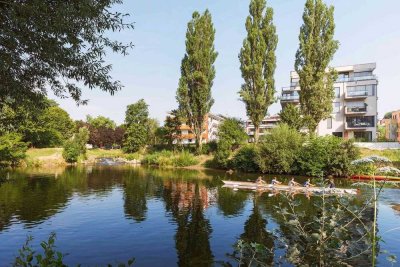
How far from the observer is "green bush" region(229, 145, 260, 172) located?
190 feet

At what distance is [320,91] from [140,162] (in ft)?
149

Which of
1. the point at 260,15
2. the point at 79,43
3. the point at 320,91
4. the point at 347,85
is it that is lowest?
the point at 79,43

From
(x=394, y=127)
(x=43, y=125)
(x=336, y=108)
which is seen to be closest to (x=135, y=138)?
(x=336, y=108)

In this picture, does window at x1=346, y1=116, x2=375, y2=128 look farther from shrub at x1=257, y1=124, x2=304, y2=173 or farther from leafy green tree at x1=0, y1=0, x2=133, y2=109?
leafy green tree at x1=0, y1=0, x2=133, y2=109

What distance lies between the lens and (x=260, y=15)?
58219 mm

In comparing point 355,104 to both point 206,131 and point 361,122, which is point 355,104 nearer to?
point 361,122

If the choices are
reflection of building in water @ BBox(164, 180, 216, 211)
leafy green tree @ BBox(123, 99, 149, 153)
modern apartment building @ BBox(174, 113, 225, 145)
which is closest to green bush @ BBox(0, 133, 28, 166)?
leafy green tree @ BBox(123, 99, 149, 153)

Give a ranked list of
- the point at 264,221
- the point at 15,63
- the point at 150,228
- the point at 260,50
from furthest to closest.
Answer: the point at 260,50
the point at 264,221
the point at 150,228
the point at 15,63

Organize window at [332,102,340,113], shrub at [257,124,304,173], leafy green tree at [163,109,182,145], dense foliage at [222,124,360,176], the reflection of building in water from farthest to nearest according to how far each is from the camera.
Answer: leafy green tree at [163,109,182,145], window at [332,102,340,113], shrub at [257,124,304,173], dense foliage at [222,124,360,176], the reflection of building in water

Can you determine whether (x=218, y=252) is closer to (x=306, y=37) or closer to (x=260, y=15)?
(x=306, y=37)

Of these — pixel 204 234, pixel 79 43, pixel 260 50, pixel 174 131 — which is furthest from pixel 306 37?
pixel 79 43

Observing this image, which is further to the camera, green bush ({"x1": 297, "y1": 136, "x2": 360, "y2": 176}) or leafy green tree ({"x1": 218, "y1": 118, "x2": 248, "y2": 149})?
leafy green tree ({"x1": 218, "y1": 118, "x2": 248, "y2": 149})

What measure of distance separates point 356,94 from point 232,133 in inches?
1107

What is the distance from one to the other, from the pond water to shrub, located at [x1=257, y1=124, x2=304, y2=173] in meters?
16.9
